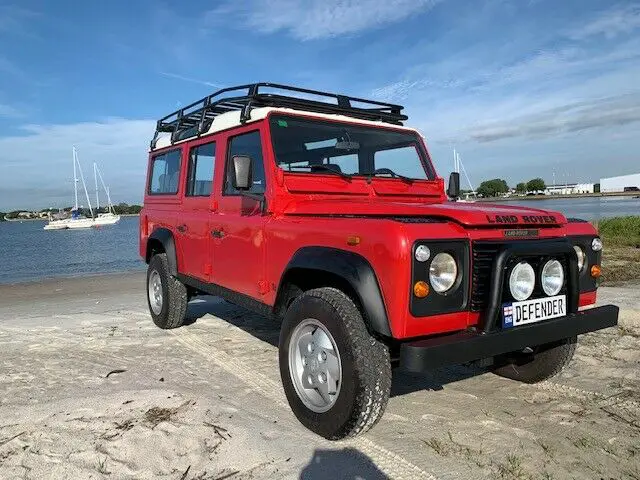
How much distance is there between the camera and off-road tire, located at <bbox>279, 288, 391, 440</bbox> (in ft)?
9.12

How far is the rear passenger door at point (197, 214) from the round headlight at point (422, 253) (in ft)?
8.46

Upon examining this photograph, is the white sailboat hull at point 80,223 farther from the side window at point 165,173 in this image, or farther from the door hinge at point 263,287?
the door hinge at point 263,287

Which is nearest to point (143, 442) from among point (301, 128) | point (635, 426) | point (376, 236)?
point (376, 236)

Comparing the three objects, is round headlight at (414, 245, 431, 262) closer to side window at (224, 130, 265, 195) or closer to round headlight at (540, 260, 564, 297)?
round headlight at (540, 260, 564, 297)

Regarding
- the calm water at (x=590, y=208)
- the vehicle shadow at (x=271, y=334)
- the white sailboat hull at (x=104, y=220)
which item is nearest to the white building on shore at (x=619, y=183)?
the calm water at (x=590, y=208)

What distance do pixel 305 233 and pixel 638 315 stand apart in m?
4.61

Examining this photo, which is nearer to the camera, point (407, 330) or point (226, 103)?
point (407, 330)

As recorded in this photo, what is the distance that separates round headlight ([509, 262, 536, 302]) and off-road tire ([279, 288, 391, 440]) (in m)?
0.82

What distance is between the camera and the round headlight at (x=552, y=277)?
3.07 meters

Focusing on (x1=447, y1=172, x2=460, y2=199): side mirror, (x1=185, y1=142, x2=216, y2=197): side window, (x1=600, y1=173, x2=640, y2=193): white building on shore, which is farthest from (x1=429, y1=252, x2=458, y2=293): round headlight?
(x1=600, y1=173, x2=640, y2=193): white building on shore

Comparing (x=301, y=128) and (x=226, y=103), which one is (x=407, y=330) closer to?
(x=301, y=128)

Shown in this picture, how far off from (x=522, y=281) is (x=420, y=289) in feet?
2.39

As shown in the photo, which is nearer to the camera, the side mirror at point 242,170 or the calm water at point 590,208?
the side mirror at point 242,170

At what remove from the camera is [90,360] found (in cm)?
474
